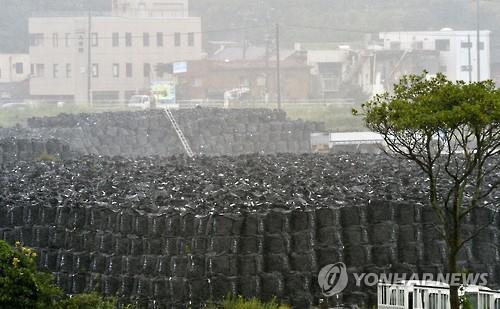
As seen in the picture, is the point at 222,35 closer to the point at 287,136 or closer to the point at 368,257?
the point at 287,136

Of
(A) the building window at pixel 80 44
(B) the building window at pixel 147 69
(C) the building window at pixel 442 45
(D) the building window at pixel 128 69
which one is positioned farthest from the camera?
(D) the building window at pixel 128 69

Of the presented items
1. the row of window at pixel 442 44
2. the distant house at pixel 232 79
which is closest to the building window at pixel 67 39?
the distant house at pixel 232 79

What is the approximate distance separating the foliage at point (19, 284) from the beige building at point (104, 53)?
6401cm

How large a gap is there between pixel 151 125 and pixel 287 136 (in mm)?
5977

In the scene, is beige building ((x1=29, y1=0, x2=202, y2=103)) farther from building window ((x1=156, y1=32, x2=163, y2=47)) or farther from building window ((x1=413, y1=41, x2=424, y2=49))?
building window ((x1=413, y1=41, x2=424, y2=49))

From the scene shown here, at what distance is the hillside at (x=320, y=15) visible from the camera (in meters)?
113

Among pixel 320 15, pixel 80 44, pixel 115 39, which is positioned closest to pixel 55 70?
pixel 80 44

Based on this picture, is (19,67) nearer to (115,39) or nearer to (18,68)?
(18,68)

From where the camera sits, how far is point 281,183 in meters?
24.3

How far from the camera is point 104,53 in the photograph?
80250 millimetres

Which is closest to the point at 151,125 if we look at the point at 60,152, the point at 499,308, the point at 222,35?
the point at 60,152

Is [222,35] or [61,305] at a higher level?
[222,35]

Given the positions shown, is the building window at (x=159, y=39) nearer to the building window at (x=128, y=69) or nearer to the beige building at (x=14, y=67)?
the building window at (x=128, y=69)

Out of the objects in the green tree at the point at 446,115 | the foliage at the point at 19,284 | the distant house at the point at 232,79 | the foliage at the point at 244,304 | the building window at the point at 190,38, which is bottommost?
the foliage at the point at 244,304
